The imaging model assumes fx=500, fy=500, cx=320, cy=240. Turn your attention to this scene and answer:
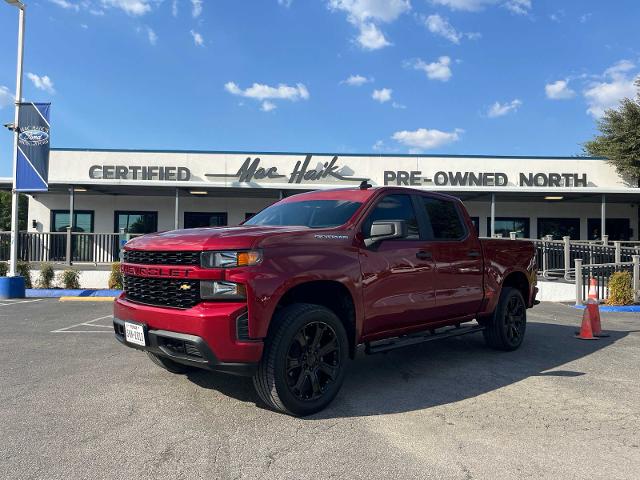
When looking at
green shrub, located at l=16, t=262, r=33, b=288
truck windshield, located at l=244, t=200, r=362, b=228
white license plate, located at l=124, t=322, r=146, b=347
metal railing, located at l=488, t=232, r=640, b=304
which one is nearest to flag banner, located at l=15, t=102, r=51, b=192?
green shrub, located at l=16, t=262, r=33, b=288

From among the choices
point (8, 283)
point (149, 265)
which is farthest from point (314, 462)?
point (8, 283)

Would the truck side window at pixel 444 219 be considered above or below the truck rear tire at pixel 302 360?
above

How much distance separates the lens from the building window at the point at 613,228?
2343cm

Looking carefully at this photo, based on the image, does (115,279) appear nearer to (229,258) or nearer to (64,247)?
(64,247)

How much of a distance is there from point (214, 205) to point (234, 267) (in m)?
19.0

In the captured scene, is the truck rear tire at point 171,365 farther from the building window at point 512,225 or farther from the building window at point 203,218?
the building window at point 512,225

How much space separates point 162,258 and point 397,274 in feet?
7.03

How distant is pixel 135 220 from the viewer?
21844mm

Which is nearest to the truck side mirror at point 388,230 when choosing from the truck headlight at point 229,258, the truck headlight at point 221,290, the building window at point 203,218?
the truck headlight at point 229,258

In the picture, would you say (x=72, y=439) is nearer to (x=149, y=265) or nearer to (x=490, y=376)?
(x=149, y=265)

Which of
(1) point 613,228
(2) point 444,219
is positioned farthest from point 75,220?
(1) point 613,228

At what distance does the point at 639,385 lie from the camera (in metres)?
5.04

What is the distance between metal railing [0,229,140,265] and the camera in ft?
50.2

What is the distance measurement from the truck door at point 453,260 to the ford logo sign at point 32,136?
11.3m
